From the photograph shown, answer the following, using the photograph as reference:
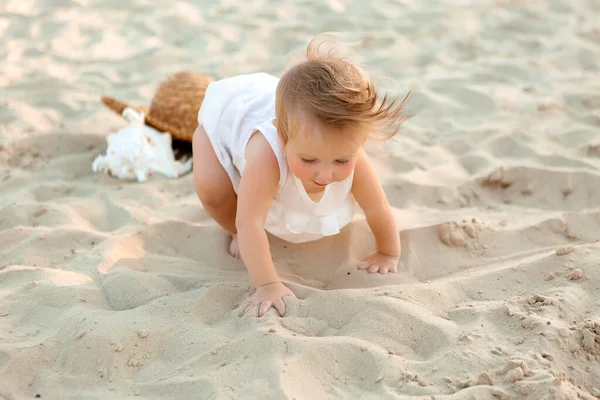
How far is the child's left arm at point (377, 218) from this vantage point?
248cm

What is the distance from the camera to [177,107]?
11.7 ft

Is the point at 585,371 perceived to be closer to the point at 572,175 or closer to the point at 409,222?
the point at 409,222

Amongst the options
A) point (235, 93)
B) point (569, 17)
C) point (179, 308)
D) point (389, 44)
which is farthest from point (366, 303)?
point (569, 17)

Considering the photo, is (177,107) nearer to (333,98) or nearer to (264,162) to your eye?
(264,162)

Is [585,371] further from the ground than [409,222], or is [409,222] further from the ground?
[585,371]

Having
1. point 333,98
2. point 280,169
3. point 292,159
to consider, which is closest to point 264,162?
point 280,169

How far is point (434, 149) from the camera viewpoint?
350 centimetres

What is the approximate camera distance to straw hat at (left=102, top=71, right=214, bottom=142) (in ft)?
11.7

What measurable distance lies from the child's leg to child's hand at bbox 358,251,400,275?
0.61 meters

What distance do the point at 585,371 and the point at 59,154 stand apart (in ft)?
9.48

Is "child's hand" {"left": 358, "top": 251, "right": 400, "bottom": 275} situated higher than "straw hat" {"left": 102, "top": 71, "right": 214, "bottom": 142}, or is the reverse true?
"straw hat" {"left": 102, "top": 71, "right": 214, "bottom": 142}

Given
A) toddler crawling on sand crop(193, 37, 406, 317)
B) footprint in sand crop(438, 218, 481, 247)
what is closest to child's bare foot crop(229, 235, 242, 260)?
toddler crawling on sand crop(193, 37, 406, 317)

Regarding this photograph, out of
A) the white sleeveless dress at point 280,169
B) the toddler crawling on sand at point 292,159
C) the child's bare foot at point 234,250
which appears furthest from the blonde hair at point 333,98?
the child's bare foot at point 234,250

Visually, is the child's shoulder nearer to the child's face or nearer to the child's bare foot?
the child's face
